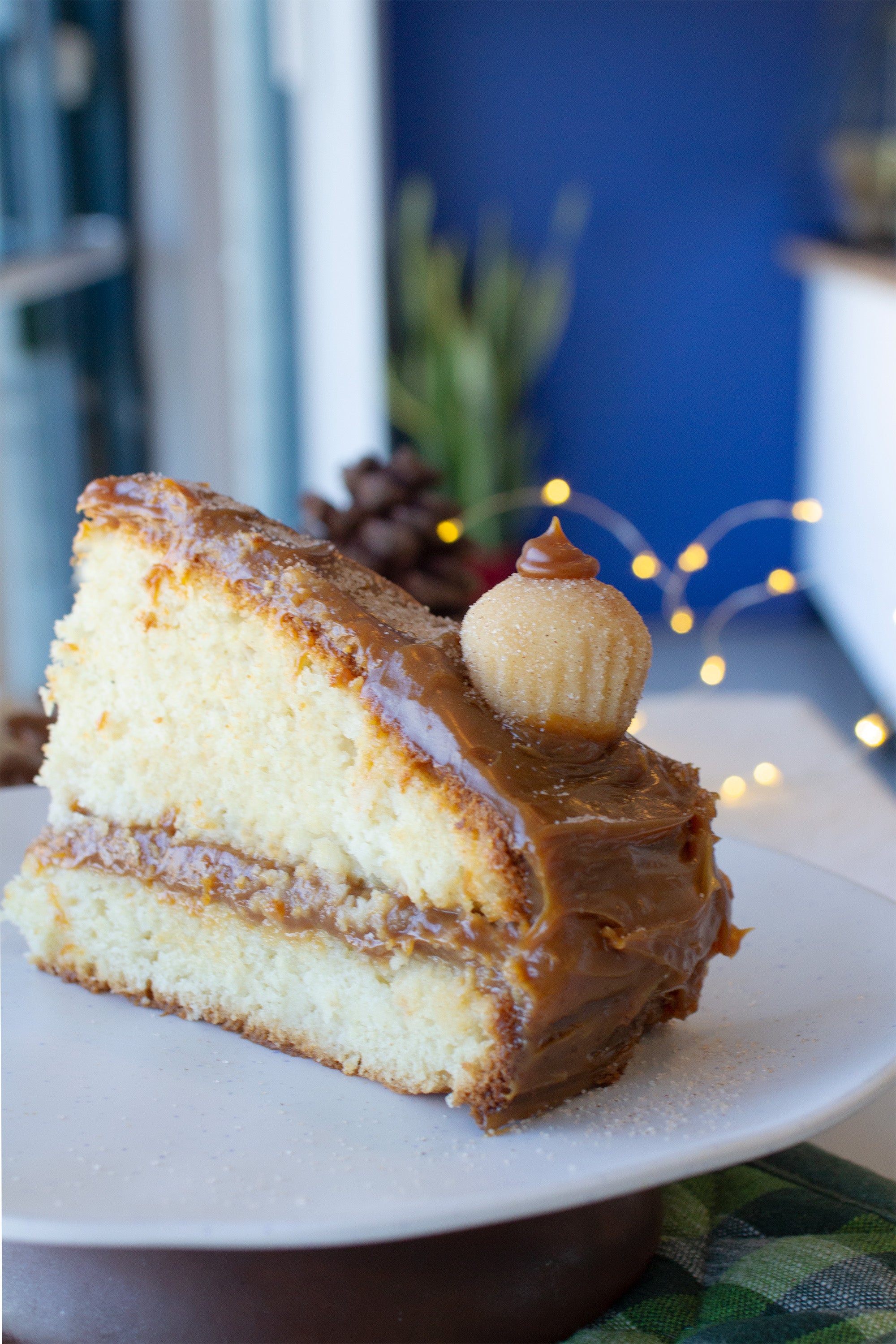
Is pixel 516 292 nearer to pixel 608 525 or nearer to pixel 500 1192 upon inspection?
pixel 608 525

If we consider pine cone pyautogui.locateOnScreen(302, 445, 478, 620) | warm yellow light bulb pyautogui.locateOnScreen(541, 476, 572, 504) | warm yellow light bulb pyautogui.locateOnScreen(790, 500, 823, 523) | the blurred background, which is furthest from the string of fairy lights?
warm yellow light bulb pyautogui.locateOnScreen(541, 476, 572, 504)

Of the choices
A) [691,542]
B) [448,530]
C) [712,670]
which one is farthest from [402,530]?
[691,542]

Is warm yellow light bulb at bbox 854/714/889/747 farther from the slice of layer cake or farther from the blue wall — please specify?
the blue wall

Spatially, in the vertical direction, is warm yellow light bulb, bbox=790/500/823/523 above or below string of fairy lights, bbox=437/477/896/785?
above

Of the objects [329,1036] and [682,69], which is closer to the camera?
[329,1036]

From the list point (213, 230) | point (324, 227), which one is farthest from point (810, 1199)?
point (324, 227)

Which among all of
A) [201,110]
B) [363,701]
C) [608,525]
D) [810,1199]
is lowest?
[608,525]
